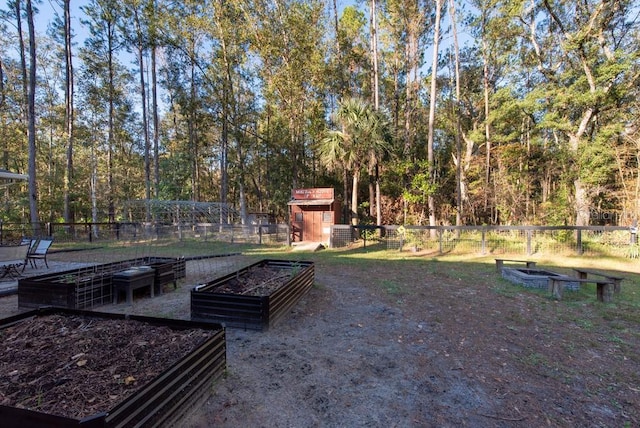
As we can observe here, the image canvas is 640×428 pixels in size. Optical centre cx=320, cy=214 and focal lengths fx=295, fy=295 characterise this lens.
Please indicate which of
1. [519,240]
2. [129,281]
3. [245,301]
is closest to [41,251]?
[129,281]

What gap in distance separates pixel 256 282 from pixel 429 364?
2.93m

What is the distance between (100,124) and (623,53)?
28607 millimetres

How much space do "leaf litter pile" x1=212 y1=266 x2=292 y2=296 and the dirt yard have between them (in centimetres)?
53

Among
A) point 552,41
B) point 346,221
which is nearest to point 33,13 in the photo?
point 346,221

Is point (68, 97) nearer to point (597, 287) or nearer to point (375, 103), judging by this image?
point (375, 103)

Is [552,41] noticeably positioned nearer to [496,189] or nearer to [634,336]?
[496,189]

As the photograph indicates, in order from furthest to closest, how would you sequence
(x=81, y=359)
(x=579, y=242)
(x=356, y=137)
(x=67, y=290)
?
(x=356, y=137)
(x=579, y=242)
(x=67, y=290)
(x=81, y=359)

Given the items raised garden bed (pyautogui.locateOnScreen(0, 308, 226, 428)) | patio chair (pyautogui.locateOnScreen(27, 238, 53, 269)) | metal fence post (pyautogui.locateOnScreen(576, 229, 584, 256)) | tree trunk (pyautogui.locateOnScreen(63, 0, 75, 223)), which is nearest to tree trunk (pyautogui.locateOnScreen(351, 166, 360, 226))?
metal fence post (pyautogui.locateOnScreen(576, 229, 584, 256))

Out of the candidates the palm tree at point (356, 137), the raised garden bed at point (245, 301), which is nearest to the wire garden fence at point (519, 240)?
the palm tree at point (356, 137)

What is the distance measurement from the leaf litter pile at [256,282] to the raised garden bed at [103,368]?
4.87 feet

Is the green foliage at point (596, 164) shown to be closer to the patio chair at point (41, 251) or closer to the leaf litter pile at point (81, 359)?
the leaf litter pile at point (81, 359)

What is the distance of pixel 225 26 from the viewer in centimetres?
1667

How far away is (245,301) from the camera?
12.2ft

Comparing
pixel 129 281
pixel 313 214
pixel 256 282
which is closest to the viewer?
pixel 129 281
